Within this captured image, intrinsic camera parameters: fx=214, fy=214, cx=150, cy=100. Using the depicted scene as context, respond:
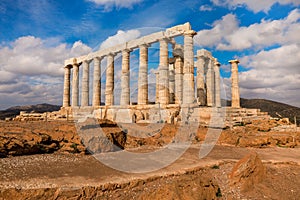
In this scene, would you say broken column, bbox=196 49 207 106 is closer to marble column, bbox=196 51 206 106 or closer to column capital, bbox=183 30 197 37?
marble column, bbox=196 51 206 106

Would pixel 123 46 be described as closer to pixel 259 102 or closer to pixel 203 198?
pixel 203 198

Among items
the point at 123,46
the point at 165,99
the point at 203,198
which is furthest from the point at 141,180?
the point at 123,46

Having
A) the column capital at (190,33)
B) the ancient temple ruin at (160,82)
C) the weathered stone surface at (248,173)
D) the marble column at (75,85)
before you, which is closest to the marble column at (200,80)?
the ancient temple ruin at (160,82)

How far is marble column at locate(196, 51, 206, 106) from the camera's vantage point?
32250mm

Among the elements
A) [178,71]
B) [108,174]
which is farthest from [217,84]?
[108,174]

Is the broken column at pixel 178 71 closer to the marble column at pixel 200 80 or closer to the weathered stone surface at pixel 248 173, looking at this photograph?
the marble column at pixel 200 80

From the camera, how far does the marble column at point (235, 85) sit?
34625 mm

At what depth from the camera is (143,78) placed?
27156 mm

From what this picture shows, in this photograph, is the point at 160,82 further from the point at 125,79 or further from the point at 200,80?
the point at 200,80

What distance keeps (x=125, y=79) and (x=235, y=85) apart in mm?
18296

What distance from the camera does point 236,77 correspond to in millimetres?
34750

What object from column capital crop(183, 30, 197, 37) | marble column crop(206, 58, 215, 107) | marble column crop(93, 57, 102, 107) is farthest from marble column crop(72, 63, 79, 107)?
column capital crop(183, 30, 197, 37)

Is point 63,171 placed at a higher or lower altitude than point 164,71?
lower

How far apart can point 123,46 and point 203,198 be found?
26.6 m
